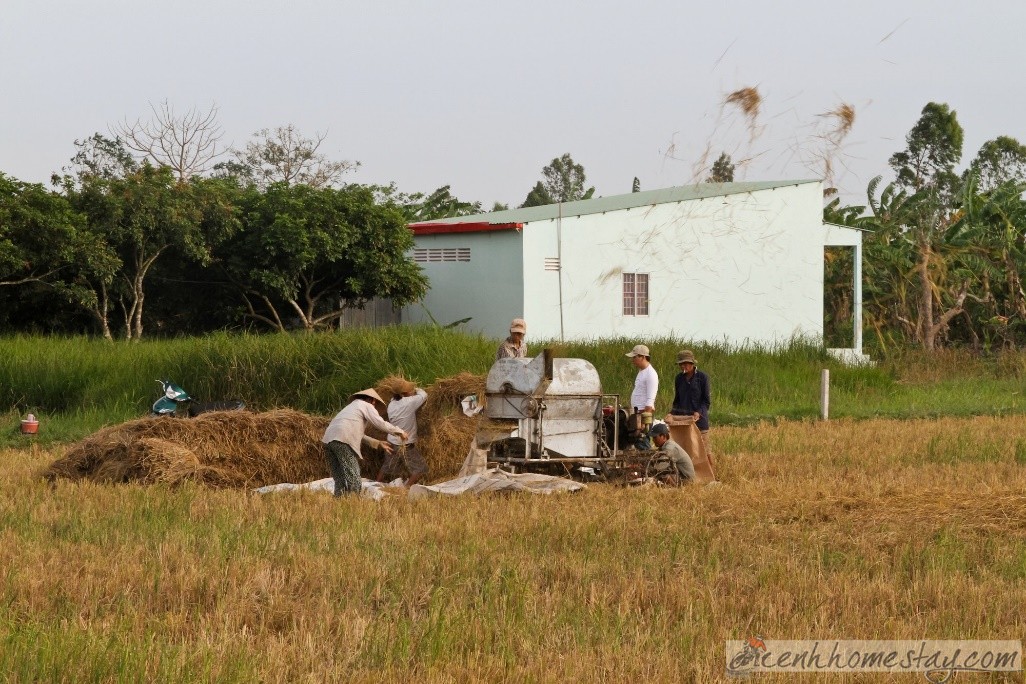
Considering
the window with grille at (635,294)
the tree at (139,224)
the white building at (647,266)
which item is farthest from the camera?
the window with grille at (635,294)

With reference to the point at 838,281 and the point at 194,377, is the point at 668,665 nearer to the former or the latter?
the point at 194,377

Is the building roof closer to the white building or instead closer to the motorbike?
the white building

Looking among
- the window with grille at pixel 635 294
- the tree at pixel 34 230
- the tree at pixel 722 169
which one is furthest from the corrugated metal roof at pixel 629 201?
the tree at pixel 722 169

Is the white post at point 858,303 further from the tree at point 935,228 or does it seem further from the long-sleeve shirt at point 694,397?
the long-sleeve shirt at point 694,397

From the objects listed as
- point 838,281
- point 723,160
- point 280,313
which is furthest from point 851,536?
point 838,281

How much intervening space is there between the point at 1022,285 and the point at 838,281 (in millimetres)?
4790

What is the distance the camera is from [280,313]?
28.2 metres

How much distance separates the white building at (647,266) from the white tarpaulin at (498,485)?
1297 centimetres

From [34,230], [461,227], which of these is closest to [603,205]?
[461,227]

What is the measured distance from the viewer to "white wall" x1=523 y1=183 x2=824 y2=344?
25.6 m

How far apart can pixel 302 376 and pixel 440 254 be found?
28.5ft

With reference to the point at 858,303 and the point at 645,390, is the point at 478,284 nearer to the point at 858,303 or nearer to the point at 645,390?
the point at 858,303

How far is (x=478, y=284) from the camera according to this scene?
26281 millimetres

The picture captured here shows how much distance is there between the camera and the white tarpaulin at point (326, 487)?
37.3ft
